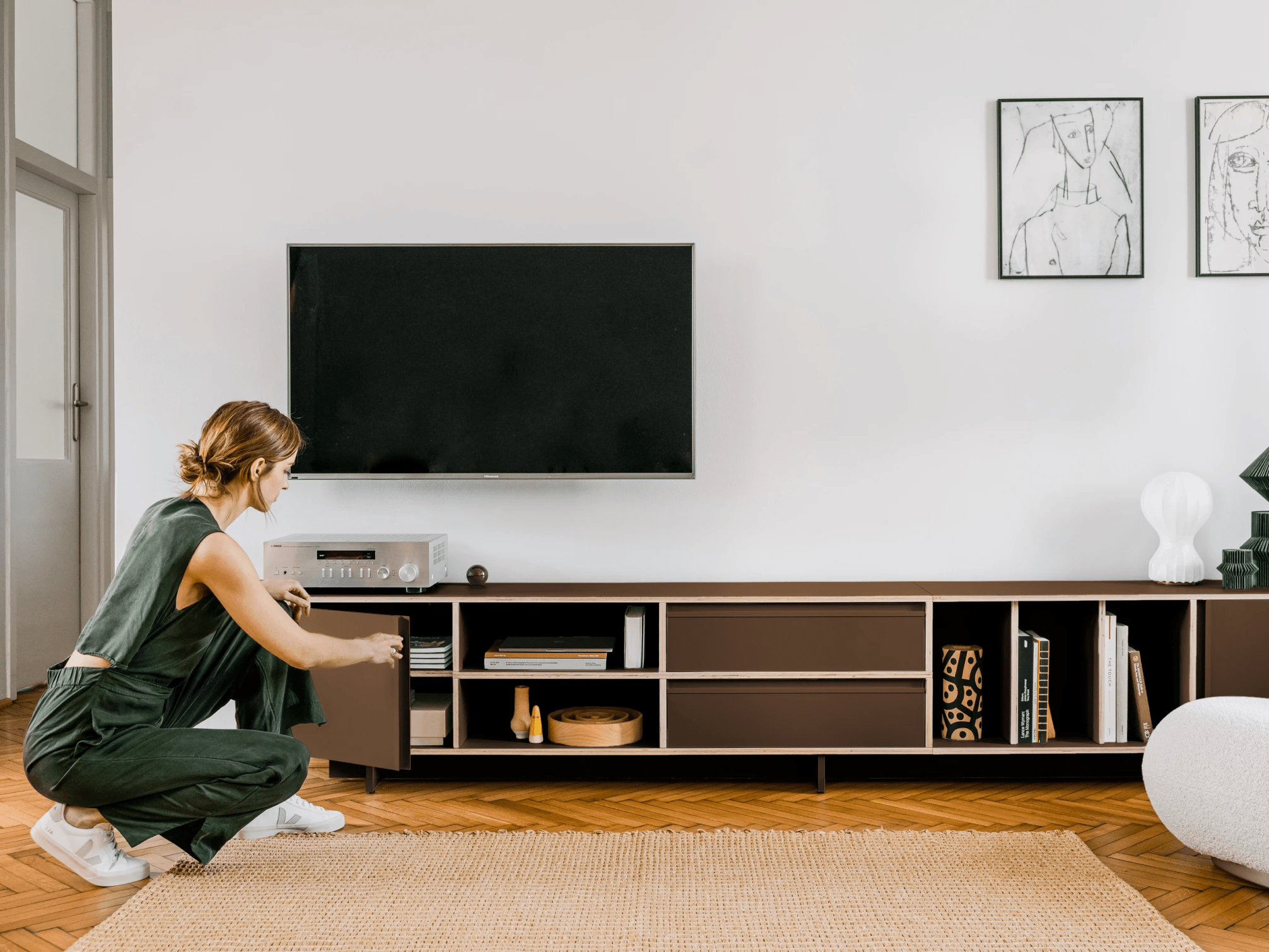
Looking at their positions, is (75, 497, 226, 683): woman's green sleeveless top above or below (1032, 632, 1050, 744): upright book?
above

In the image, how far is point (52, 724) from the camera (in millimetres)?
1874

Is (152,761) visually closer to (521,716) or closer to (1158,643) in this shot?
(521,716)

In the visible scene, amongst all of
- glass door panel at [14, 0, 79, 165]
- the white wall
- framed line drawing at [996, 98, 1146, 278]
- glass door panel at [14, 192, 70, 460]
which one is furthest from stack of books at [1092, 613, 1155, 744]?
glass door panel at [14, 0, 79, 165]

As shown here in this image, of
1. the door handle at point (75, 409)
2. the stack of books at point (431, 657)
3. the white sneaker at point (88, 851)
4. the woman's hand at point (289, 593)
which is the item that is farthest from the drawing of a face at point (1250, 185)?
the door handle at point (75, 409)

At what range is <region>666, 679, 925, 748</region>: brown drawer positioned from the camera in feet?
8.62

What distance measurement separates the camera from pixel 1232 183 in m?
2.99

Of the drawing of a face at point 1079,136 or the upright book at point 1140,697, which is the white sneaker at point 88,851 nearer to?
the upright book at point 1140,697

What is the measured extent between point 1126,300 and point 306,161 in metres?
2.52

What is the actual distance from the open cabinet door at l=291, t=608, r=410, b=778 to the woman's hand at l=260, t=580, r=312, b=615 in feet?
0.80

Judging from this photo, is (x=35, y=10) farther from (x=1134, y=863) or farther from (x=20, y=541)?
(x=1134, y=863)

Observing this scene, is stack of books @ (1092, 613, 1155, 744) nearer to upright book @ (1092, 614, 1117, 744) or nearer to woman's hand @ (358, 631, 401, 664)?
upright book @ (1092, 614, 1117, 744)

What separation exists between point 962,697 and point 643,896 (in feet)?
3.76

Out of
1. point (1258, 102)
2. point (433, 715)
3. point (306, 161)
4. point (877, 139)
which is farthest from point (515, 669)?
point (1258, 102)

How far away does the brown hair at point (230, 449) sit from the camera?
1938mm
